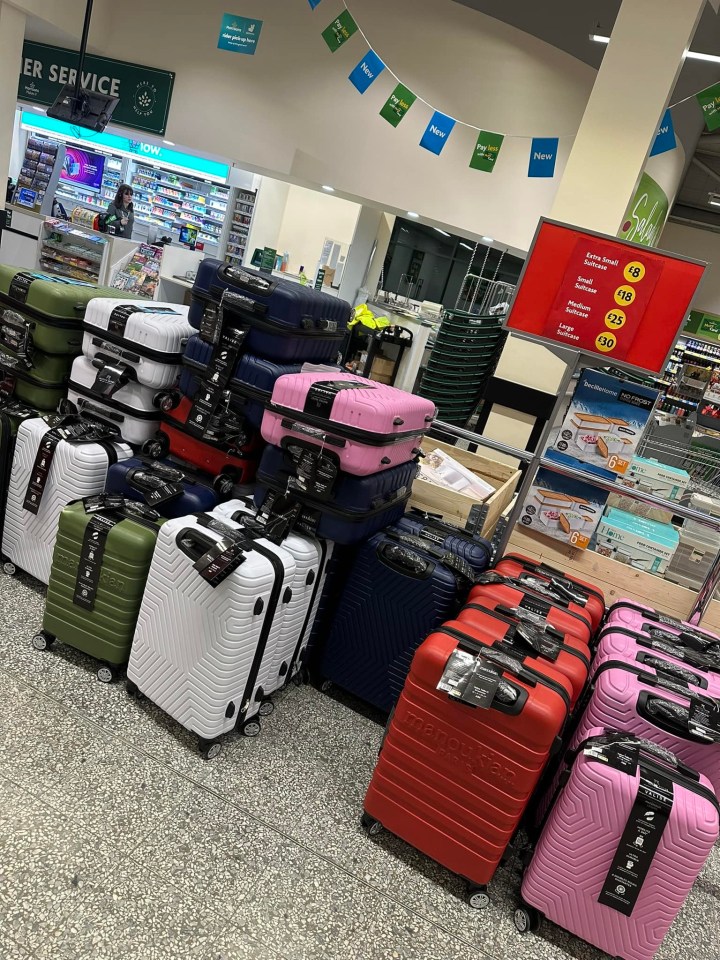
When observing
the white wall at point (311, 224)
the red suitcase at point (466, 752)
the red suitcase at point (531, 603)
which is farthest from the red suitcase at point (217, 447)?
the white wall at point (311, 224)

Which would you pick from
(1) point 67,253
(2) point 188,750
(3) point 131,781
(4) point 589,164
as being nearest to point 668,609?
(2) point 188,750

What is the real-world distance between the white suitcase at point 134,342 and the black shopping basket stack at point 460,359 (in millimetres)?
3684

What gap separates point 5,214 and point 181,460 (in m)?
6.83

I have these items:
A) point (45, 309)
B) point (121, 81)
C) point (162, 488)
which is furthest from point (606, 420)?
point (121, 81)

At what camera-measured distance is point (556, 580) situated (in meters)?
2.65

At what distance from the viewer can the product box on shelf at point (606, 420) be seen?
2766mm

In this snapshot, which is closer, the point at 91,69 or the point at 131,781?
the point at 131,781

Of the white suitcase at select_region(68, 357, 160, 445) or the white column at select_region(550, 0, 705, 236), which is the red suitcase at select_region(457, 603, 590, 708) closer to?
the white suitcase at select_region(68, 357, 160, 445)

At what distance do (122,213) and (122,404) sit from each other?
6367 millimetres

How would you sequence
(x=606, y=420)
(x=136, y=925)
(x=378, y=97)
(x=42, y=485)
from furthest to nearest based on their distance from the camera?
(x=378, y=97) → (x=606, y=420) → (x=42, y=485) → (x=136, y=925)

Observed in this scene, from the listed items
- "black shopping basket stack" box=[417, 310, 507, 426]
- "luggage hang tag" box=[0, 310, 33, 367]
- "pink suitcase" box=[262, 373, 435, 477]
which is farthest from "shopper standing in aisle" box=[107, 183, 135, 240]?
"pink suitcase" box=[262, 373, 435, 477]

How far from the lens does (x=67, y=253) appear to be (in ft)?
25.7

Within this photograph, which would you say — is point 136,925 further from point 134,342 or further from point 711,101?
point 711,101

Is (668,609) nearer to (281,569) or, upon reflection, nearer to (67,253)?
(281,569)
